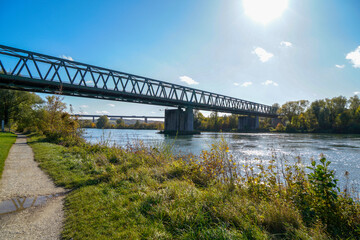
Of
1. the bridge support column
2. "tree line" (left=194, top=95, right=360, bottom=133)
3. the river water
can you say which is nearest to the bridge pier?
"tree line" (left=194, top=95, right=360, bottom=133)

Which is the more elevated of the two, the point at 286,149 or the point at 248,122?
the point at 248,122

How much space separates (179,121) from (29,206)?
194 ft

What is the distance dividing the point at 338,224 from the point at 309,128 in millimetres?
83548

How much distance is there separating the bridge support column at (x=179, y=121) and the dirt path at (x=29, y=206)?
170ft

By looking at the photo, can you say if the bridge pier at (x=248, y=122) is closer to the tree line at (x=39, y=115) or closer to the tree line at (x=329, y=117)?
the tree line at (x=329, y=117)

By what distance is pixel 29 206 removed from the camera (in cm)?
451

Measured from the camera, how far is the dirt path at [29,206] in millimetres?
3490

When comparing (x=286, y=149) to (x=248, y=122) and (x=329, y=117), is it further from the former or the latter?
(x=248, y=122)

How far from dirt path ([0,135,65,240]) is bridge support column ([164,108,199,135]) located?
5191 centimetres

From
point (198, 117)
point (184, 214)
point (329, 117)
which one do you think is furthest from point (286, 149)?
point (198, 117)

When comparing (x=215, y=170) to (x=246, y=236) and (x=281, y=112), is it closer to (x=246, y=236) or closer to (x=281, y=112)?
(x=246, y=236)

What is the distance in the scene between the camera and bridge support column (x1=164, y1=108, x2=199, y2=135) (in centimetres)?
6078

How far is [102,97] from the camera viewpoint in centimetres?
4272

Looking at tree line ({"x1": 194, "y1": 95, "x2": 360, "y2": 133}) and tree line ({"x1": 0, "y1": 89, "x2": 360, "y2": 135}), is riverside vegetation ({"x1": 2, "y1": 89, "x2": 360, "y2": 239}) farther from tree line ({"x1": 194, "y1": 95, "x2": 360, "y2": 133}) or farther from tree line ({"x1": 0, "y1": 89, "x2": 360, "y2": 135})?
tree line ({"x1": 194, "y1": 95, "x2": 360, "y2": 133})
